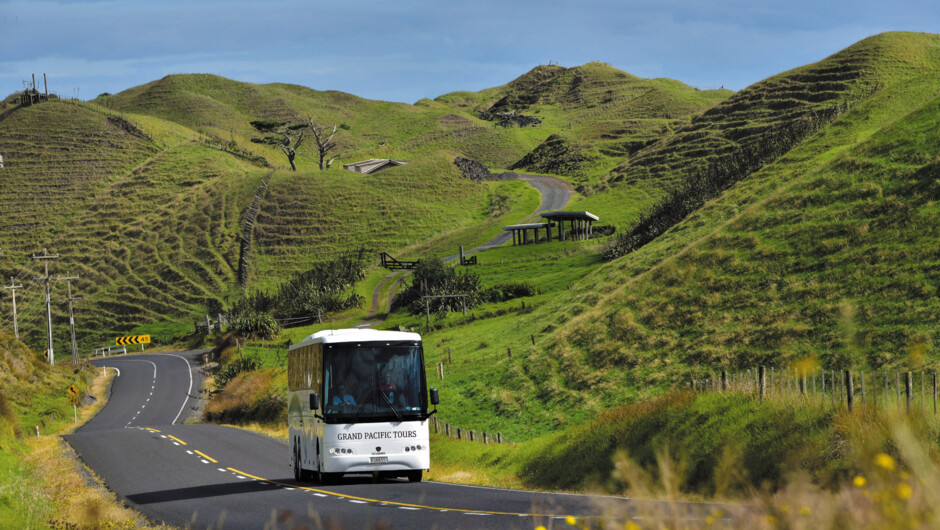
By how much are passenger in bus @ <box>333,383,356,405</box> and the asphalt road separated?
1938 millimetres

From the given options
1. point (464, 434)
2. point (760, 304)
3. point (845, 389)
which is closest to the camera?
point (845, 389)

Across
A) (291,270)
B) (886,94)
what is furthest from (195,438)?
(291,270)

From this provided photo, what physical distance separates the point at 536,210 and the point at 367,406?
360 feet

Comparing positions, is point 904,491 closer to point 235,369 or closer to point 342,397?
point 342,397

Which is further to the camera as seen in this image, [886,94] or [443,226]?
[443,226]

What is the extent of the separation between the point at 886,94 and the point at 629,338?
59.9 metres

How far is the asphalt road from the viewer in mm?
13750

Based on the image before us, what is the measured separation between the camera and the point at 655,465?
20.2 metres

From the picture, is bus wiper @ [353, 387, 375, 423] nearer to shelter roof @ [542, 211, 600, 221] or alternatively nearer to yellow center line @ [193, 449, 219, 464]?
yellow center line @ [193, 449, 219, 464]

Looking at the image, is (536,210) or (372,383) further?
(536,210)

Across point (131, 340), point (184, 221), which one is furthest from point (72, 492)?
point (184, 221)

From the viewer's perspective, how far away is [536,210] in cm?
12950

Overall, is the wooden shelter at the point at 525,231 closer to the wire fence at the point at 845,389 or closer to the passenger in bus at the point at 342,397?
the wire fence at the point at 845,389

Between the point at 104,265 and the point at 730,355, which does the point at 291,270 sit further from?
the point at 730,355
